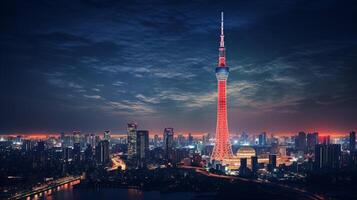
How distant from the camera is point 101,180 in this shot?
18.4m

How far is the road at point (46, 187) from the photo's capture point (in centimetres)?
1448

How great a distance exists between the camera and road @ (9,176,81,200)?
14484mm

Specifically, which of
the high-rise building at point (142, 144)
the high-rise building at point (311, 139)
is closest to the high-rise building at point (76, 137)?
the high-rise building at point (142, 144)

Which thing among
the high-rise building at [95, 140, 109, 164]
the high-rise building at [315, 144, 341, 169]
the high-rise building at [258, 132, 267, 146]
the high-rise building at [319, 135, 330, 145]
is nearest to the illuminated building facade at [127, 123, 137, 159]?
the high-rise building at [95, 140, 109, 164]

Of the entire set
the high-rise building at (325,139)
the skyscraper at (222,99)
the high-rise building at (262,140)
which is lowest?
the high-rise building at (262,140)

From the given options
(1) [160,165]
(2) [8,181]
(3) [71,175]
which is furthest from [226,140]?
(2) [8,181]

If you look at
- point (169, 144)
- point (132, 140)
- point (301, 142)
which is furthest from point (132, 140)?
point (301, 142)

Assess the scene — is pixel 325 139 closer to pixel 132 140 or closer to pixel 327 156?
pixel 327 156

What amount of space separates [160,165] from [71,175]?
6.17 meters

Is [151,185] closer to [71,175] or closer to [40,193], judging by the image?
[40,193]

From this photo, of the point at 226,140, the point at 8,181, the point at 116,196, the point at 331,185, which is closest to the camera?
the point at 116,196

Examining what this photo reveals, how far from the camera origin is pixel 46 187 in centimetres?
1673

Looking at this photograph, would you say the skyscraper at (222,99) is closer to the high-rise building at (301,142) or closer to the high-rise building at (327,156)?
the high-rise building at (327,156)

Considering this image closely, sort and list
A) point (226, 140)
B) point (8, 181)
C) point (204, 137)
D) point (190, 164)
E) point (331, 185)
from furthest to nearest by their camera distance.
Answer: point (204, 137) < point (190, 164) < point (226, 140) < point (8, 181) < point (331, 185)
